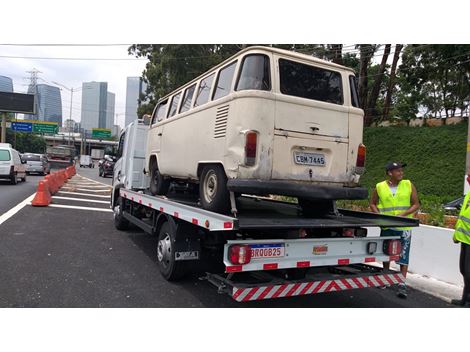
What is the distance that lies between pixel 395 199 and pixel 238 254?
9.47 ft

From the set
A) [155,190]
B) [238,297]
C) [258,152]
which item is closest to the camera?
[238,297]

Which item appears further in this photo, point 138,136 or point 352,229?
point 138,136

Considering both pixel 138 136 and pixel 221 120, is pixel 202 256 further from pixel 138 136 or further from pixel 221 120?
pixel 138 136

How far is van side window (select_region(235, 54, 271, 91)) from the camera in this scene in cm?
431

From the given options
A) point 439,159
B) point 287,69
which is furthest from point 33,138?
point 287,69

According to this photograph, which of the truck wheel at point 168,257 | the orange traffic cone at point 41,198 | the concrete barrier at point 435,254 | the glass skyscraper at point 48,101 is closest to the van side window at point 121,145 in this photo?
the orange traffic cone at point 41,198

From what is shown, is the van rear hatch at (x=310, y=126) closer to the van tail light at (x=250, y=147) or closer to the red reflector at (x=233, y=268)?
the van tail light at (x=250, y=147)

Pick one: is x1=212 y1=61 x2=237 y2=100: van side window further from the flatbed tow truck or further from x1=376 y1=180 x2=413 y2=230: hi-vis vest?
x1=376 y1=180 x2=413 y2=230: hi-vis vest

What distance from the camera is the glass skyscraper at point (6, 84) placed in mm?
47656

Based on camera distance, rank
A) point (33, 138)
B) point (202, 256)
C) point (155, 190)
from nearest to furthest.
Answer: point (202, 256)
point (155, 190)
point (33, 138)

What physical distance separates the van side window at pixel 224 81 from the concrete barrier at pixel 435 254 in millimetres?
3962

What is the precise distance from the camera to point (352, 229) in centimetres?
468

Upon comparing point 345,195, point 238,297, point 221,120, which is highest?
point 221,120

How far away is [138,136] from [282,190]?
5156 millimetres
